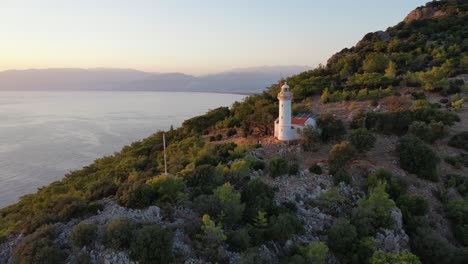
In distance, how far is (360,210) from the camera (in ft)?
61.2

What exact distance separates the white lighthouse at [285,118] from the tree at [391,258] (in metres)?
13.2

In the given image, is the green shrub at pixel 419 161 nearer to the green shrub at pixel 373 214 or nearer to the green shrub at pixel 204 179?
the green shrub at pixel 373 214

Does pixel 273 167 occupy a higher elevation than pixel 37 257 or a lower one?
higher

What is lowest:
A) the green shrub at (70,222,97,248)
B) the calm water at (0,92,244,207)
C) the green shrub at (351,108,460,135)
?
the calm water at (0,92,244,207)

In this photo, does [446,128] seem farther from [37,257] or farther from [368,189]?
[37,257]

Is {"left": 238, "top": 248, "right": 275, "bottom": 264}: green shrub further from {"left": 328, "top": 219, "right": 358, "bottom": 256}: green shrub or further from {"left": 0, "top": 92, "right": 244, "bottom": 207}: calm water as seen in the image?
{"left": 0, "top": 92, "right": 244, "bottom": 207}: calm water

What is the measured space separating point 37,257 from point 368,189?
60.8 feet

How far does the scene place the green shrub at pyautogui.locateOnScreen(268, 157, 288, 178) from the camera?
73.1 ft

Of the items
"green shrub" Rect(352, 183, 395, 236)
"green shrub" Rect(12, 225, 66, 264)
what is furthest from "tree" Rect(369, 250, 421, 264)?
"green shrub" Rect(12, 225, 66, 264)

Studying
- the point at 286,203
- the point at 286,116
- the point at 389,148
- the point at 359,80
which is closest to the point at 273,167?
the point at 286,203

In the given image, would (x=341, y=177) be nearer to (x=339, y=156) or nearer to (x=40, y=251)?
(x=339, y=156)

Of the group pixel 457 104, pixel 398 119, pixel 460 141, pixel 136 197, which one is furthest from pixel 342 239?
pixel 457 104

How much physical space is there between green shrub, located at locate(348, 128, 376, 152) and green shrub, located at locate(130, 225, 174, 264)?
16.4 m

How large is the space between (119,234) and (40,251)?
10.8 ft
